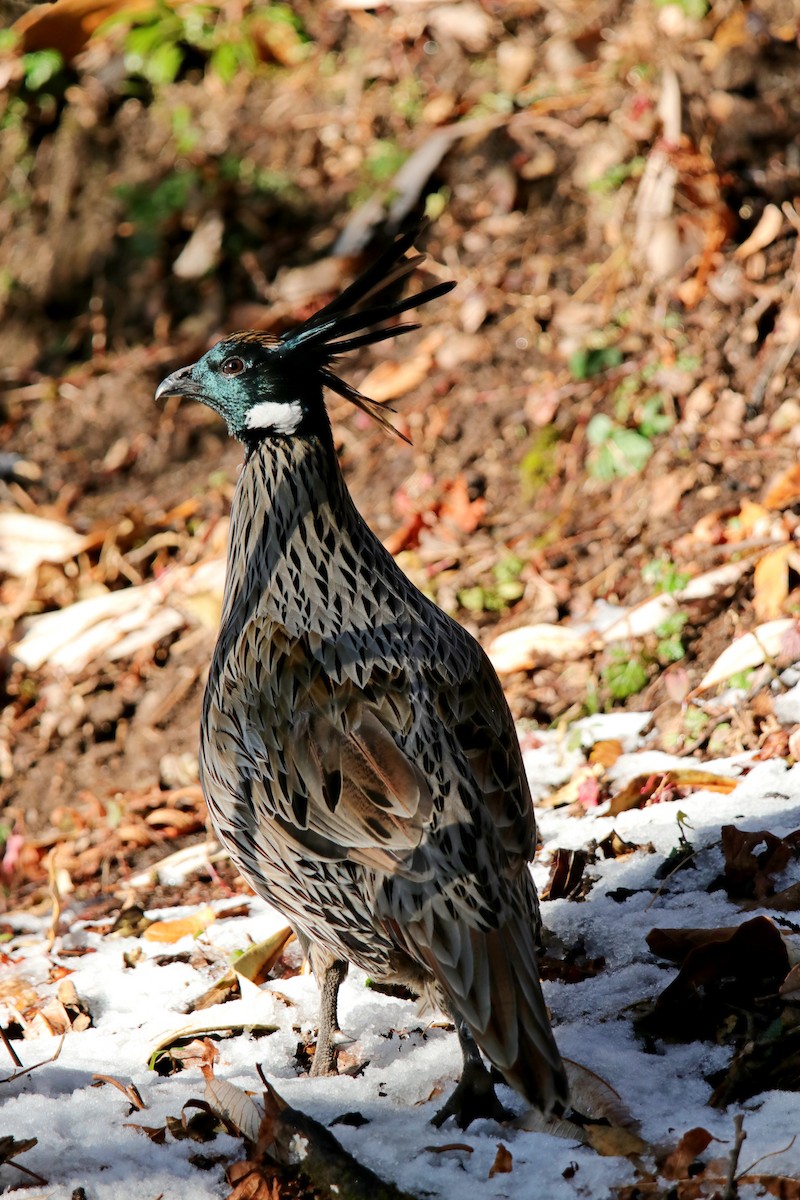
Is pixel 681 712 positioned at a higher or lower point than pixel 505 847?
lower

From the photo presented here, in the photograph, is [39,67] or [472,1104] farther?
[39,67]

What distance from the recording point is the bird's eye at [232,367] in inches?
145

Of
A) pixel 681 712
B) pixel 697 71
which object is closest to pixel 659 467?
pixel 681 712

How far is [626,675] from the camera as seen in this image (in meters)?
4.97

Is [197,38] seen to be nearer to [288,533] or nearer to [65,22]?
[65,22]

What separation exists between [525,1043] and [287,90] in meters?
7.70

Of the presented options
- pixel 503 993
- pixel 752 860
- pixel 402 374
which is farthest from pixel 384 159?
pixel 503 993

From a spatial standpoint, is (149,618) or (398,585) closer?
(398,585)

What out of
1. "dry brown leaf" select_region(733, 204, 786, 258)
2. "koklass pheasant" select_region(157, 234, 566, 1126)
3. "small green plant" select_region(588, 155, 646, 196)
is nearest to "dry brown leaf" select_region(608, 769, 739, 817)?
"koklass pheasant" select_region(157, 234, 566, 1126)

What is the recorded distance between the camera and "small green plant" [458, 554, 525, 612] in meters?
5.84

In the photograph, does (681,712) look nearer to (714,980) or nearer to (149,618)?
(714,980)

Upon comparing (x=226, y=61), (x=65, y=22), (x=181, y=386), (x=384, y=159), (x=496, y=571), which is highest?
(x=65, y=22)

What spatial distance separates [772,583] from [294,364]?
2.22 m

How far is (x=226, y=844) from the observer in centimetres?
337
